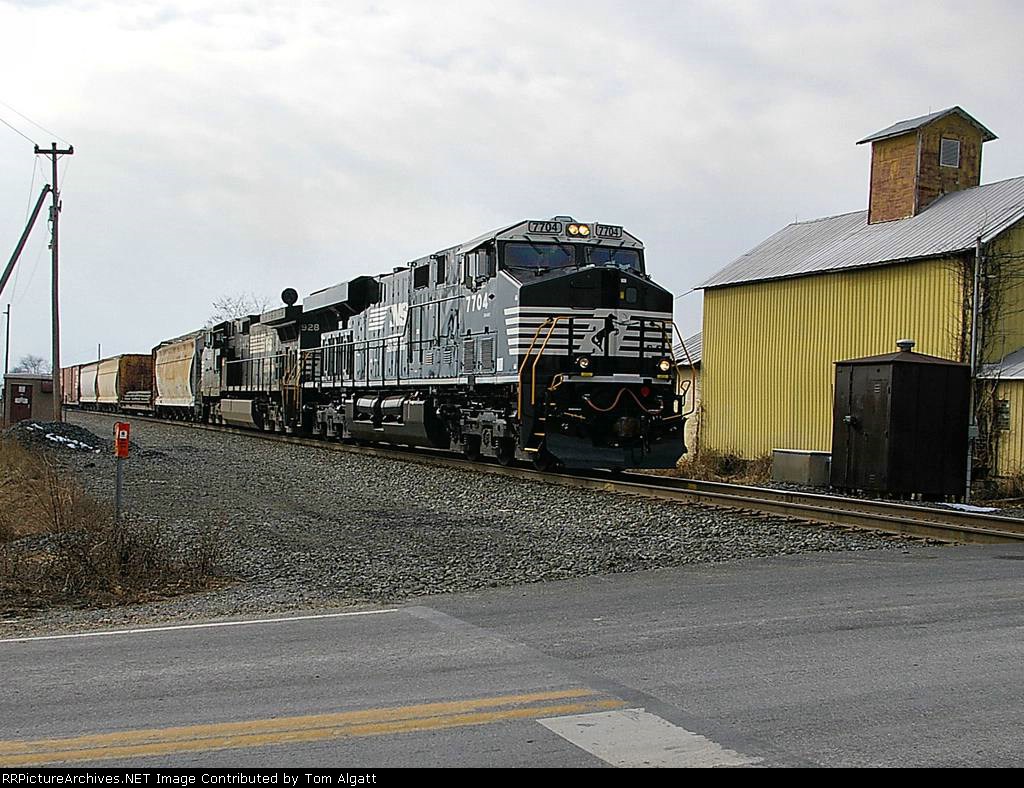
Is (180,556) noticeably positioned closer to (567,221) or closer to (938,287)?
(567,221)

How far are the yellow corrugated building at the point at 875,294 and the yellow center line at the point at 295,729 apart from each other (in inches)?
Result: 706

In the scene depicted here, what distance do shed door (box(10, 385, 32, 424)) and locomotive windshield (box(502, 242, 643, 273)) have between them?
22878 millimetres

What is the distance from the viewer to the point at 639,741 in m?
4.74

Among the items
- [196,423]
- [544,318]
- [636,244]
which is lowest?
[196,423]

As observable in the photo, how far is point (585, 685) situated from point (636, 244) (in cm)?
1423

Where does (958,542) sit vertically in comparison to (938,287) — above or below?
below

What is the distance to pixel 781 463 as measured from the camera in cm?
2139

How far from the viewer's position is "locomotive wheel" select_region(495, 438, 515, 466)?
1919cm

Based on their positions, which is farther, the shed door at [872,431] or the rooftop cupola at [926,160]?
the rooftop cupola at [926,160]

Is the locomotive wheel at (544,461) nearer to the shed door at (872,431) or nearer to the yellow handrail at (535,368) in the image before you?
the yellow handrail at (535,368)

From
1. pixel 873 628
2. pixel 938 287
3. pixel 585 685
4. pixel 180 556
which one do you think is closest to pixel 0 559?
pixel 180 556

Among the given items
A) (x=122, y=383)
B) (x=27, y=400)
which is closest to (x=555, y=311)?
(x=27, y=400)

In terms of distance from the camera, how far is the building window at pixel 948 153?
87.4 feet

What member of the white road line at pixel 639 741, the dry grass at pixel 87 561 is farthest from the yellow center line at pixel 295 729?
the dry grass at pixel 87 561
